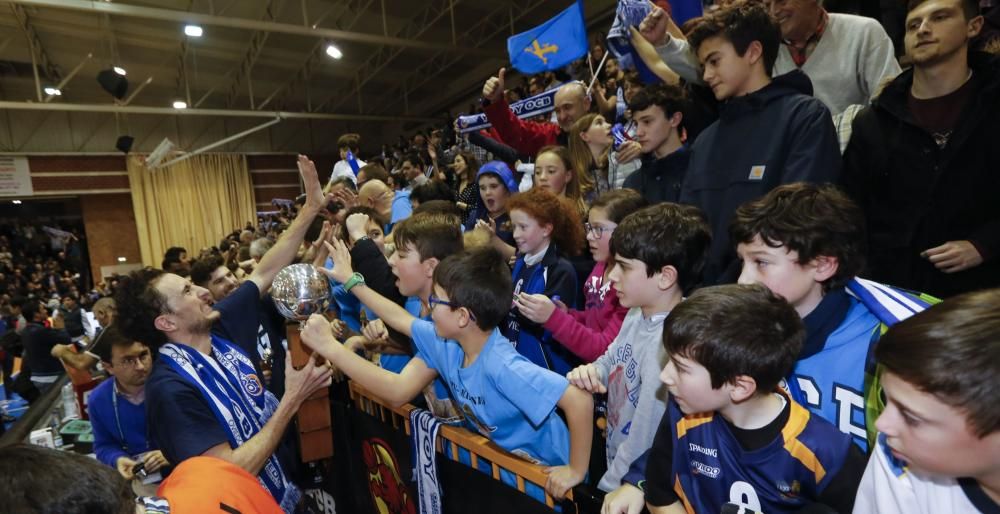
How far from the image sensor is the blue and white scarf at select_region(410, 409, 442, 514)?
6.45 feet

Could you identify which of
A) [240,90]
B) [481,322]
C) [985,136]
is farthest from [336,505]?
[240,90]

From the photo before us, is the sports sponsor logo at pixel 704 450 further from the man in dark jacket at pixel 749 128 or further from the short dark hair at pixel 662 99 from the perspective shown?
the short dark hair at pixel 662 99

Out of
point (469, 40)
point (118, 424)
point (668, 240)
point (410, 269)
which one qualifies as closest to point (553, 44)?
point (410, 269)

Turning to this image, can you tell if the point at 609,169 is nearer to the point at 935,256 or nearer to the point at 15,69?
the point at 935,256

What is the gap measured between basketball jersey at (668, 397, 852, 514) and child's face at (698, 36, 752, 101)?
133 centimetres

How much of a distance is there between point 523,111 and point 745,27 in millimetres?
3194

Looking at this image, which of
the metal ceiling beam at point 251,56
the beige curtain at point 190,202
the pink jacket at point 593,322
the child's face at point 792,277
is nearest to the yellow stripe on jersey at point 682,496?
the child's face at point 792,277

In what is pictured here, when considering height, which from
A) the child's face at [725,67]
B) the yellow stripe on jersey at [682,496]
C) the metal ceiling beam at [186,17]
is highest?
the metal ceiling beam at [186,17]

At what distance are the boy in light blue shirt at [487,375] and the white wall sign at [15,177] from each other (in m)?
20.6

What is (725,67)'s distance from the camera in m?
1.99

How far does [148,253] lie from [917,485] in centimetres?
2214

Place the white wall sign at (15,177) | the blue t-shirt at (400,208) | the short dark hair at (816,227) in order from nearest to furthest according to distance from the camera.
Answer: the short dark hair at (816,227) → the blue t-shirt at (400,208) → the white wall sign at (15,177)

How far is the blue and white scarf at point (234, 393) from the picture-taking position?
2.04m

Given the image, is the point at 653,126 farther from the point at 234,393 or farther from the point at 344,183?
the point at 234,393
